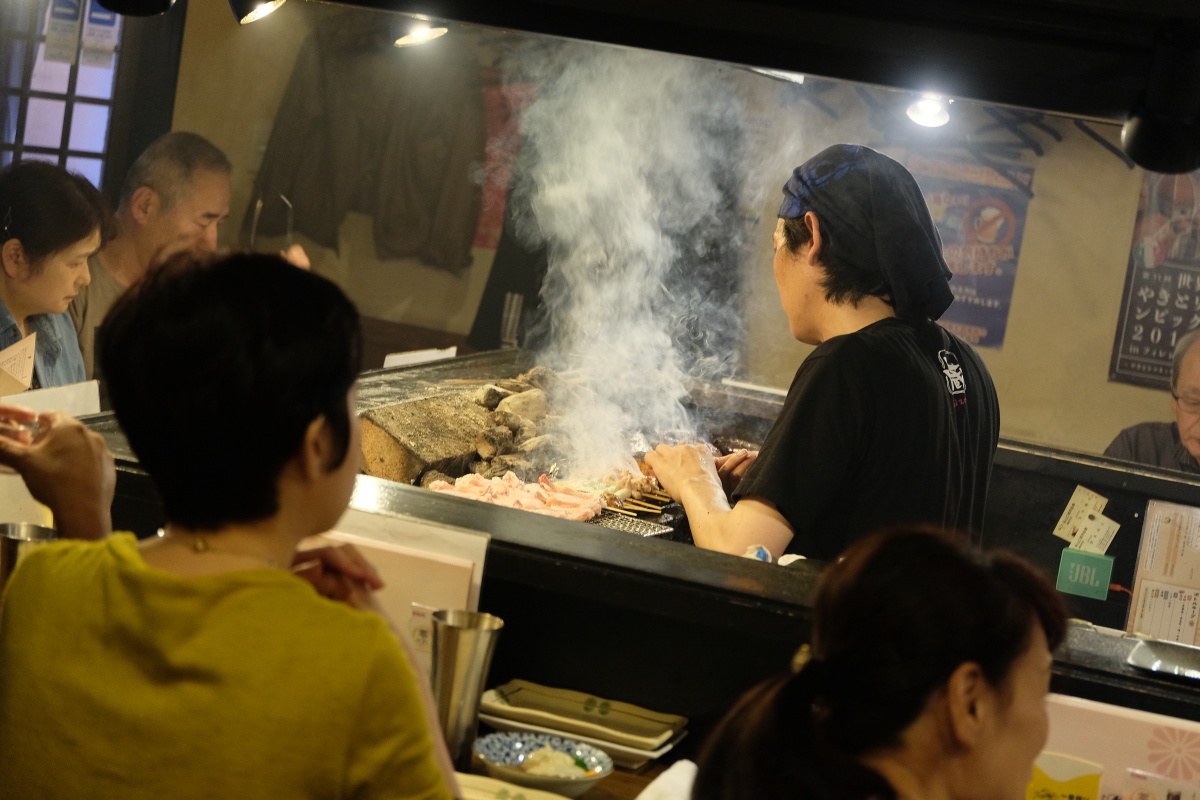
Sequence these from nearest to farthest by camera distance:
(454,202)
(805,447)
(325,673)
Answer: (325,673) < (805,447) < (454,202)

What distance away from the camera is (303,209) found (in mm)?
6609

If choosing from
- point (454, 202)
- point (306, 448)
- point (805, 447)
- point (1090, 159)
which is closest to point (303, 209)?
point (454, 202)

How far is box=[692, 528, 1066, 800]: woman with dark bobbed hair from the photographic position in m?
1.17

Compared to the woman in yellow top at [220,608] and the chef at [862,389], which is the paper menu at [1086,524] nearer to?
the chef at [862,389]

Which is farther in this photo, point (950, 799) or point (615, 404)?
point (615, 404)

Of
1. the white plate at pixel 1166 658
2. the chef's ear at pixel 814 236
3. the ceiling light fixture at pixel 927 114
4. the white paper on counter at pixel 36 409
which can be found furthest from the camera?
the ceiling light fixture at pixel 927 114

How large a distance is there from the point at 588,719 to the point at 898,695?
0.67m

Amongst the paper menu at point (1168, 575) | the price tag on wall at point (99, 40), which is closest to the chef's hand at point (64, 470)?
the paper menu at point (1168, 575)

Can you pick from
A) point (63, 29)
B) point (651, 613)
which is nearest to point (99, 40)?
point (63, 29)

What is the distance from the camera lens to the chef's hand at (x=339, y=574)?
1227mm

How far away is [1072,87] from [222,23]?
5.79m

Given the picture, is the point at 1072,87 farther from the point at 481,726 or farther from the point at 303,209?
the point at 303,209

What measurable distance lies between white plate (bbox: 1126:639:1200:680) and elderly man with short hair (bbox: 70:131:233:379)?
3.47 meters

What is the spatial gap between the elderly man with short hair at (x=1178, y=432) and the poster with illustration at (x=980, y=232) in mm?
864
